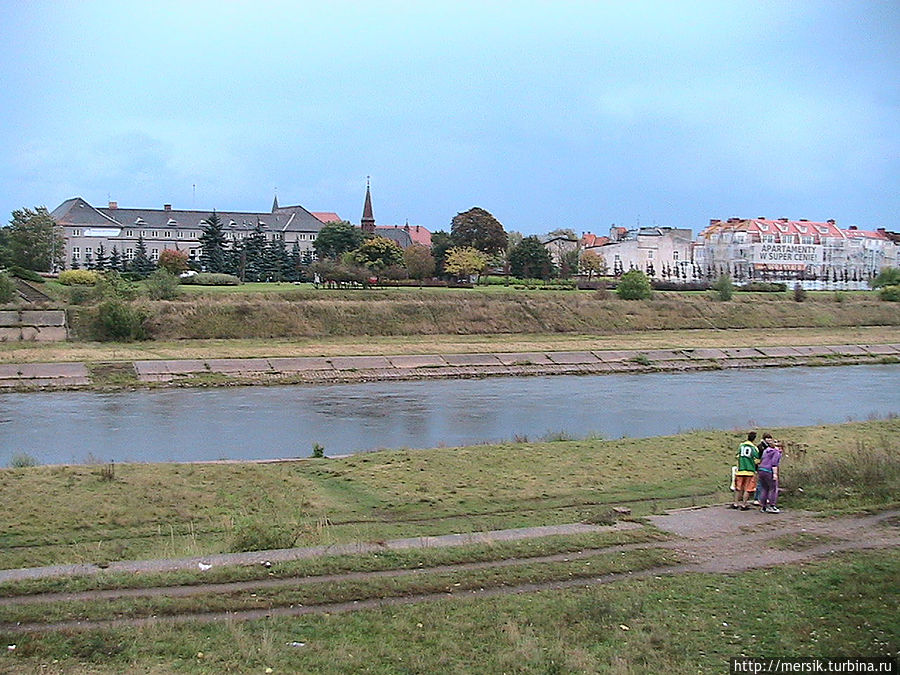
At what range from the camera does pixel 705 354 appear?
166 ft

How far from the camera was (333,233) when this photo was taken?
88812 millimetres

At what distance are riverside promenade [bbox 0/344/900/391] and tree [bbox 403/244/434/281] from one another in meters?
31.4

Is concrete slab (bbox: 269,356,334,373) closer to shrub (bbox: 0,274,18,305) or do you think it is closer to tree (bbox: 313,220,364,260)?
shrub (bbox: 0,274,18,305)

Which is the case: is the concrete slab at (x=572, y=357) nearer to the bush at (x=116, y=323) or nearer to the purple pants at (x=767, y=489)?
the bush at (x=116, y=323)

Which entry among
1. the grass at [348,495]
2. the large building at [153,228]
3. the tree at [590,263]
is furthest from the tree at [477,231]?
the grass at [348,495]

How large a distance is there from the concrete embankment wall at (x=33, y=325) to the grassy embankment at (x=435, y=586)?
2804cm

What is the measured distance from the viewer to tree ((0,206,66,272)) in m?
67.9

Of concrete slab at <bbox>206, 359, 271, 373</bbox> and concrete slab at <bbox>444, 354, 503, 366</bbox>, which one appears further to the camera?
concrete slab at <bbox>444, 354, 503, 366</bbox>

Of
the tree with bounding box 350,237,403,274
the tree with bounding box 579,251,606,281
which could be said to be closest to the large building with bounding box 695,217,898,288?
the tree with bounding box 579,251,606,281

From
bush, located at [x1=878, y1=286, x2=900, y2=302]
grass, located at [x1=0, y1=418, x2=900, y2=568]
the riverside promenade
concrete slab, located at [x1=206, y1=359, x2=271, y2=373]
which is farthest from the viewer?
bush, located at [x1=878, y1=286, x2=900, y2=302]

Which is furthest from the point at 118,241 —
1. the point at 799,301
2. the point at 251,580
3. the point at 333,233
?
the point at 251,580

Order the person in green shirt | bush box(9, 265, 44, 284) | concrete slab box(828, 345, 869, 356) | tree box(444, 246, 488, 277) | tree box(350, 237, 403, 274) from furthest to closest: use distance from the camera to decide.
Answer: tree box(444, 246, 488, 277), tree box(350, 237, 403, 274), bush box(9, 265, 44, 284), concrete slab box(828, 345, 869, 356), the person in green shirt

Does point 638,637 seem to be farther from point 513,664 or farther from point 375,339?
point 375,339

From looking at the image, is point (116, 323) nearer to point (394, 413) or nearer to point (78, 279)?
point (78, 279)
